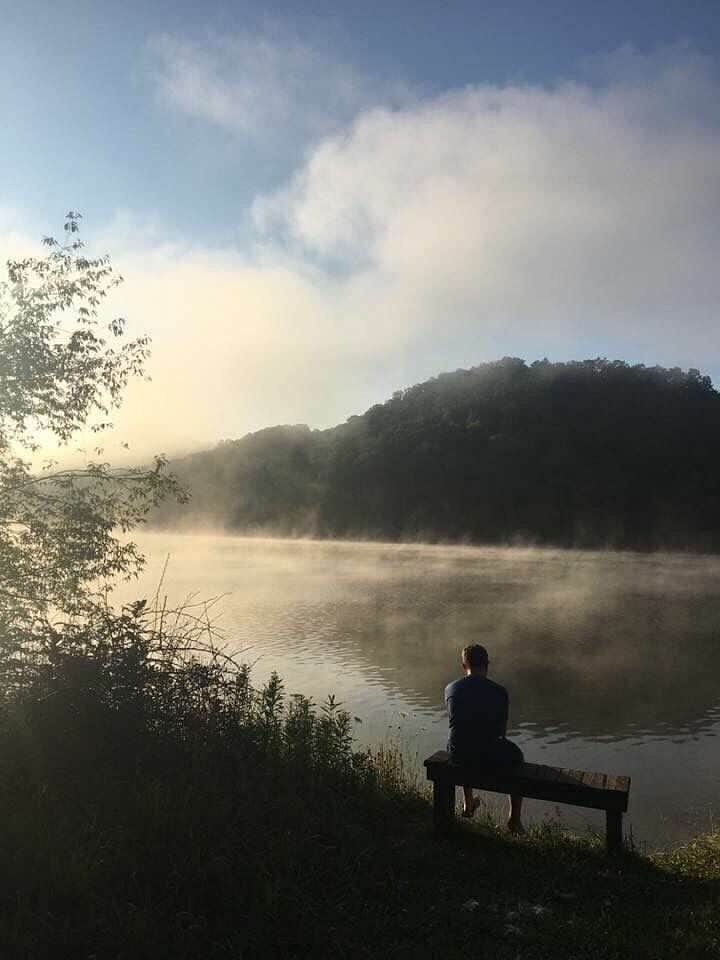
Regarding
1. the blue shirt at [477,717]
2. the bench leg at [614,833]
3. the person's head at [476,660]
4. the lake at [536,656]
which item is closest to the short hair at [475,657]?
the person's head at [476,660]

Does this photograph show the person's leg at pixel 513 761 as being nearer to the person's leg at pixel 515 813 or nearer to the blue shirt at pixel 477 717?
the person's leg at pixel 515 813

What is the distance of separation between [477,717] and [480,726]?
0.08m

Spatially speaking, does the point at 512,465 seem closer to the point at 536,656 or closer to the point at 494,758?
the point at 536,656

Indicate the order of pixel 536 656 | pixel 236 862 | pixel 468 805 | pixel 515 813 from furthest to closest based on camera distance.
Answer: pixel 536 656 < pixel 468 805 < pixel 515 813 < pixel 236 862

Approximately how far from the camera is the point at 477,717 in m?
7.16

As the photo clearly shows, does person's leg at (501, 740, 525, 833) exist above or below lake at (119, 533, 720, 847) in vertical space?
above

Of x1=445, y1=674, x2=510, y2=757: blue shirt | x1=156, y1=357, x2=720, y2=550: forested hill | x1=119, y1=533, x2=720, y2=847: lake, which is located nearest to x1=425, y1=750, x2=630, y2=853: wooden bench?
x1=445, y1=674, x2=510, y2=757: blue shirt

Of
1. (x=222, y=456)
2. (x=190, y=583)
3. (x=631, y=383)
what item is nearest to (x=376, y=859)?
(x=190, y=583)

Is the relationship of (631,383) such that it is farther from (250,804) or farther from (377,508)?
(250,804)

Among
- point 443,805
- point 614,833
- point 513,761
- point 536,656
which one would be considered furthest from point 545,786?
point 536,656

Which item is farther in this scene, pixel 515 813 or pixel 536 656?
pixel 536 656

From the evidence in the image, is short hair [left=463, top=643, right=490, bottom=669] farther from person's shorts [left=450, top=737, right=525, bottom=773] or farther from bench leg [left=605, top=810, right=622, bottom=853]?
bench leg [left=605, top=810, right=622, bottom=853]

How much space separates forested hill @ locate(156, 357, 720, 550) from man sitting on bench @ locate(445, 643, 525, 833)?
3843 inches

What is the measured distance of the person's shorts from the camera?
23.0 feet
